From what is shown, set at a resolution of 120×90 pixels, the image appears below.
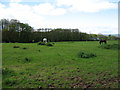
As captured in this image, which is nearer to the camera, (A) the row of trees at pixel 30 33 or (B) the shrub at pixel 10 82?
(B) the shrub at pixel 10 82

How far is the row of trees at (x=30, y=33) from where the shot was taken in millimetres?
23469

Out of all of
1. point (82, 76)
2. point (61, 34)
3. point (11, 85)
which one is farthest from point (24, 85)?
point (61, 34)

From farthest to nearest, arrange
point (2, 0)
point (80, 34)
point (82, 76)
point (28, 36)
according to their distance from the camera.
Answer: point (80, 34) < point (28, 36) < point (2, 0) < point (82, 76)

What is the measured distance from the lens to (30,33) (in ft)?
84.3

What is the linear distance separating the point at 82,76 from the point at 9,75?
2.51m

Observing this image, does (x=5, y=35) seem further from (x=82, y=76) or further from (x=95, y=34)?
(x=95, y=34)

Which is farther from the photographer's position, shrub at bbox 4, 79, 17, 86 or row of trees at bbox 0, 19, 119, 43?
row of trees at bbox 0, 19, 119, 43

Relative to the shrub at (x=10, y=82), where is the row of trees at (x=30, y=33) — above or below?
above

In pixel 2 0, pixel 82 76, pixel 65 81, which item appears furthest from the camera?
pixel 2 0

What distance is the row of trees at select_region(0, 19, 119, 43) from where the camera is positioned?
2347 centimetres

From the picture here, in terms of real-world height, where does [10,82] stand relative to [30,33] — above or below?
below

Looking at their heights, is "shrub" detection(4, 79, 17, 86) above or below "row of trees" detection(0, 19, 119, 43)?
below

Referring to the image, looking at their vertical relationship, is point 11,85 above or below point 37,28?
below

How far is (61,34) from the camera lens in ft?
96.7
